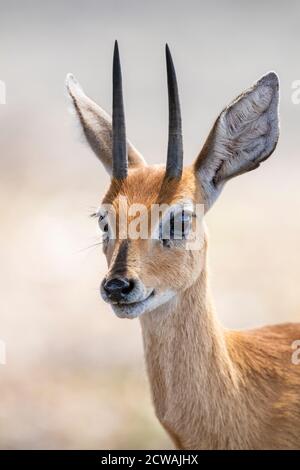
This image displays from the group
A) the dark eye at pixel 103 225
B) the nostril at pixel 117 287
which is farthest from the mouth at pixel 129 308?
the dark eye at pixel 103 225

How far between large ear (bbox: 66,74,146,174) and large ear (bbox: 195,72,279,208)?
2.65 feet

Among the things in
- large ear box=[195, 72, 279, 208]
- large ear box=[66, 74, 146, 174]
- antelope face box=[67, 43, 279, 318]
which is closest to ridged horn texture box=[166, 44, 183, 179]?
antelope face box=[67, 43, 279, 318]

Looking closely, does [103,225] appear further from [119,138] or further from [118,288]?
[118,288]

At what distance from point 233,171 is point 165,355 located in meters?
1.74

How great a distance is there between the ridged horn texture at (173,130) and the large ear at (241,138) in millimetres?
300

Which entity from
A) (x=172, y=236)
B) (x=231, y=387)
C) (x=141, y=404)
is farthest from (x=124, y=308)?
(x=141, y=404)

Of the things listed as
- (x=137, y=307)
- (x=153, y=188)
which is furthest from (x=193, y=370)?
(x=153, y=188)

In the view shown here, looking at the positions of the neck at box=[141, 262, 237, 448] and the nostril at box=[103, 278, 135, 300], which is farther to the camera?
the neck at box=[141, 262, 237, 448]

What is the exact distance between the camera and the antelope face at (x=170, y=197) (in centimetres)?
834

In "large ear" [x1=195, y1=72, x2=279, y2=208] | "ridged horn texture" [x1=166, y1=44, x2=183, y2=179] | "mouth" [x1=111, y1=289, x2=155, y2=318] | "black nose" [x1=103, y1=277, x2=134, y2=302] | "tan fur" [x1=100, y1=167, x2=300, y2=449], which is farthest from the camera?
"large ear" [x1=195, y1=72, x2=279, y2=208]

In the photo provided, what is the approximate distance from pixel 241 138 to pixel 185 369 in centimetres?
209

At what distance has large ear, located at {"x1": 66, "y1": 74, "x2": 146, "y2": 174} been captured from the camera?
966 centimetres

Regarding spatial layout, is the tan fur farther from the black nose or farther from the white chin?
the black nose

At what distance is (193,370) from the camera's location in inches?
348
